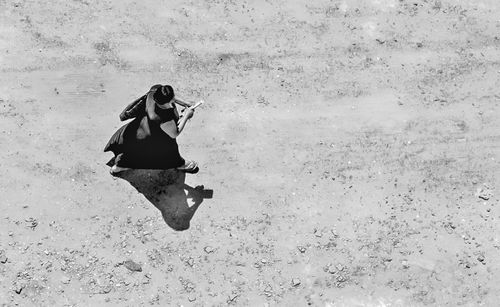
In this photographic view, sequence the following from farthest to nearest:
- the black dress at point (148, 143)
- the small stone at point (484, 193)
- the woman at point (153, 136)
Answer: the small stone at point (484, 193)
the black dress at point (148, 143)
the woman at point (153, 136)

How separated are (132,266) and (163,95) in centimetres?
298

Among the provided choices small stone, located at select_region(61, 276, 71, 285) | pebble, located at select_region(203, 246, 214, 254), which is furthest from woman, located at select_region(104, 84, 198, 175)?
Answer: small stone, located at select_region(61, 276, 71, 285)

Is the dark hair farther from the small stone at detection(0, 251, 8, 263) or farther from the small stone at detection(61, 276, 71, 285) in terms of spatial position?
the small stone at detection(0, 251, 8, 263)

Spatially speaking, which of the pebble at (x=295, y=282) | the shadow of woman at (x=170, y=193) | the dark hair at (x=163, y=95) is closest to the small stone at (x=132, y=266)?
the shadow of woman at (x=170, y=193)

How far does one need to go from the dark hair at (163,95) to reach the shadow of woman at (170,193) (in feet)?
7.19

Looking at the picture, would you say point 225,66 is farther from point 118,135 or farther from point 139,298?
point 139,298

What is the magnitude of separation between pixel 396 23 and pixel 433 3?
105 cm

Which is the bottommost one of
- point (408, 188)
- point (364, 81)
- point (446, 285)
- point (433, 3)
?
point (446, 285)

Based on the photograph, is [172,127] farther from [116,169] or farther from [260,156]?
[260,156]

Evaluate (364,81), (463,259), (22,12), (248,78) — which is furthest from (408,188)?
(22,12)

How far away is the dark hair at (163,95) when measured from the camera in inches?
376

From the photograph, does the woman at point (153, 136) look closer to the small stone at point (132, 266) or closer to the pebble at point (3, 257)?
the small stone at point (132, 266)

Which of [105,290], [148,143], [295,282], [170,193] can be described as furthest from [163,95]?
[295,282]

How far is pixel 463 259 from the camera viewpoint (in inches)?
443
